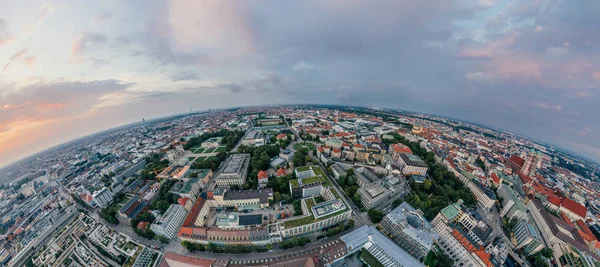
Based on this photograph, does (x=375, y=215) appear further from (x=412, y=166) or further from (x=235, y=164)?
(x=235, y=164)

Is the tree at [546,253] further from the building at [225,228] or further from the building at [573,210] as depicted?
the building at [225,228]

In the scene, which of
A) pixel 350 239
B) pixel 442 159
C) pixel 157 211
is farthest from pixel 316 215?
pixel 442 159

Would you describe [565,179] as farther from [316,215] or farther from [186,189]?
[186,189]

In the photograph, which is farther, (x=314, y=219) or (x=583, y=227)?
(x=583, y=227)

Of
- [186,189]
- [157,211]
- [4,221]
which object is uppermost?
[186,189]

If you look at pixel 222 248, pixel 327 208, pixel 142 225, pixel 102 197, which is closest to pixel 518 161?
pixel 327 208
